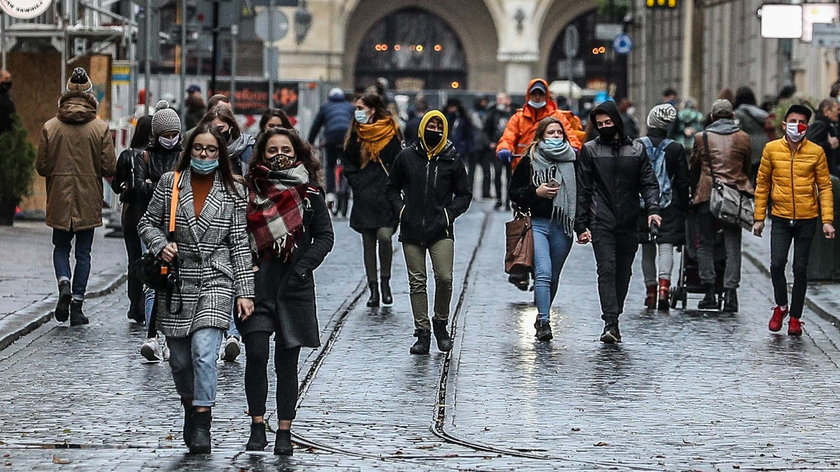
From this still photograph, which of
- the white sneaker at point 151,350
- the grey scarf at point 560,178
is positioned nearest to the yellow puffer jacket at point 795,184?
the grey scarf at point 560,178

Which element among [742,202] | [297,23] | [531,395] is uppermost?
[297,23]

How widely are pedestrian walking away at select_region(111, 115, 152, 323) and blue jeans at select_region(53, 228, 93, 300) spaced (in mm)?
416

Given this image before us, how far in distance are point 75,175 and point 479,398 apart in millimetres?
4829

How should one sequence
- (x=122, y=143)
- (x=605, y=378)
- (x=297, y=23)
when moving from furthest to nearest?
(x=297, y=23)
(x=122, y=143)
(x=605, y=378)

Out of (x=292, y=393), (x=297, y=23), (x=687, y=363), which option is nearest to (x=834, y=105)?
(x=687, y=363)

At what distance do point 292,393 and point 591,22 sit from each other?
5904 centimetres

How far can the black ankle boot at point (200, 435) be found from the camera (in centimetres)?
916

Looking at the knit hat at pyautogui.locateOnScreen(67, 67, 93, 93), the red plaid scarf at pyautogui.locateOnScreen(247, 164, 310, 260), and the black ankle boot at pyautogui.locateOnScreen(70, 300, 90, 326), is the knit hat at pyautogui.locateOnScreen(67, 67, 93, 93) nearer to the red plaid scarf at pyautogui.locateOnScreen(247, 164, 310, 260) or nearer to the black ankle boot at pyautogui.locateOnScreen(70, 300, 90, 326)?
the black ankle boot at pyautogui.locateOnScreen(70, 300, 90, 326)

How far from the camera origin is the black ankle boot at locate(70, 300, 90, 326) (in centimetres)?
1460

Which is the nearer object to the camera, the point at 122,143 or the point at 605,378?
the point at 605,378

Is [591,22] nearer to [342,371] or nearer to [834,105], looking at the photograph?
[834,105]

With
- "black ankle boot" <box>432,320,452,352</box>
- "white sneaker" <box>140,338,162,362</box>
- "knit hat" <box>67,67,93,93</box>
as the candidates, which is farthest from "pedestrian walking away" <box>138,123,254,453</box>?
"knit hat" <box>67,67,93,93</box>

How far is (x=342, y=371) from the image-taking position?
480 inches

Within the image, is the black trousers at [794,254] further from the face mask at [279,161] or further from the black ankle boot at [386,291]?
the face mask at [279,161]
